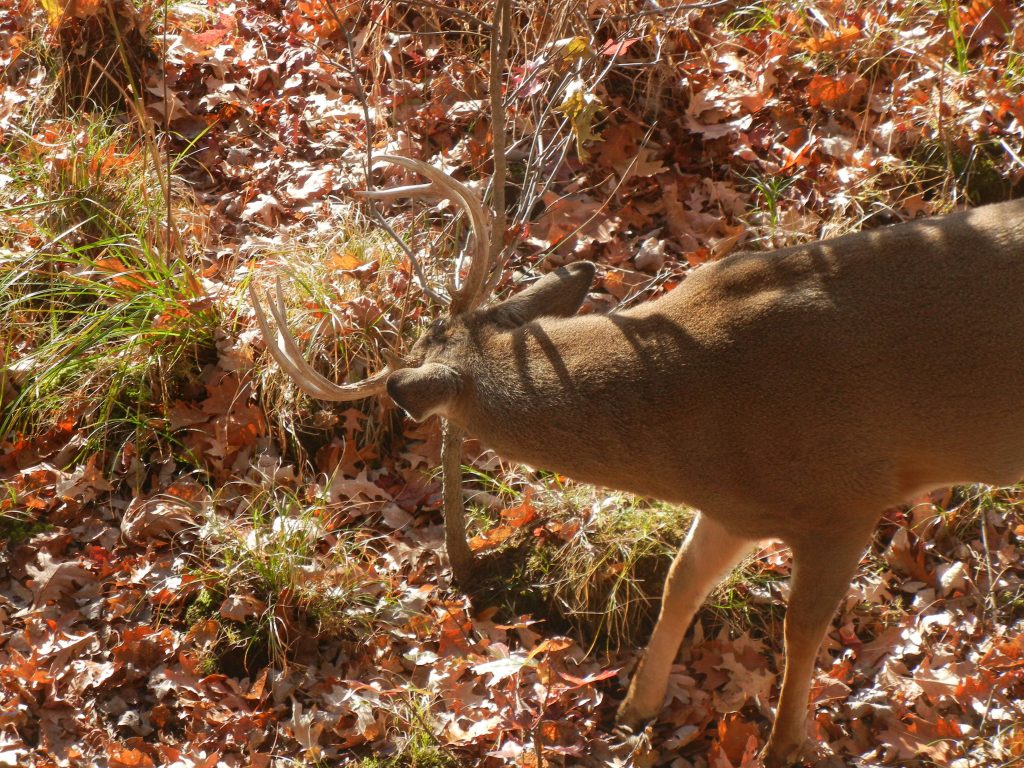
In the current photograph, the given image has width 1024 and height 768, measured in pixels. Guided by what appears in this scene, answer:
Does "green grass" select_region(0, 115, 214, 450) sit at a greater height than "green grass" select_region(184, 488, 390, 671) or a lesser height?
greater

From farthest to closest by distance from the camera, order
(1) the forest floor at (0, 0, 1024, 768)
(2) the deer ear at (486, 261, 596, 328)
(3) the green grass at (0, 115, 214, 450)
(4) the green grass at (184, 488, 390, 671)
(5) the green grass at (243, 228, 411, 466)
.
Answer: (3) the green grass at (0, 115, 214, 450), (5) the green grass at (243, 228, 411, 466), (4) the green grass at (184, 488, 390, 671), (1) the forest floor at (0, 0, 1024, 768), (2) the deer ear at (486, 261, 596, 328)

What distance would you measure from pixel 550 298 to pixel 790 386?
1138 mm

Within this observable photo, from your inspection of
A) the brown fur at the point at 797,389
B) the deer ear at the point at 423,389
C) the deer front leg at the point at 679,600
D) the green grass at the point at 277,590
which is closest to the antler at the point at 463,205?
the brown fur at the point at 797,389

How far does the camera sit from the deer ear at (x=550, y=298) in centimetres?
458

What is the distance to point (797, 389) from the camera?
4.10m

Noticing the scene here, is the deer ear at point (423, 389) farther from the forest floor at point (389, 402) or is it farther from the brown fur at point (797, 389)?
the forest floor at point (389, 402)

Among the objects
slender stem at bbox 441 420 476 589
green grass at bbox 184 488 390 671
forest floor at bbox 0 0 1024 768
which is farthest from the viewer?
green grass at bbox 184 488 390 671

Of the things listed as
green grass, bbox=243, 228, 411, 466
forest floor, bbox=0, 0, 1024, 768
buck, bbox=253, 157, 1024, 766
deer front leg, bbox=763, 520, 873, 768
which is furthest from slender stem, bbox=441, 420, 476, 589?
deer front leg, bbox=763, 520, 873, 768

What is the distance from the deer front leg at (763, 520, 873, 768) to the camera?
4230mm

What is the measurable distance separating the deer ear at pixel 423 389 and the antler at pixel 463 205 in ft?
1.45

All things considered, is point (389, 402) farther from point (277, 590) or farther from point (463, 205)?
point (463, 205)

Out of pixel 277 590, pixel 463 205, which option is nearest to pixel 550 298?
pixel 463 205

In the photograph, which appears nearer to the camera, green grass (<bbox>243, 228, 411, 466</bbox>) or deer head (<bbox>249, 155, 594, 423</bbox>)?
deer head (<bbox>249, 155, 594, 423</bbox>)

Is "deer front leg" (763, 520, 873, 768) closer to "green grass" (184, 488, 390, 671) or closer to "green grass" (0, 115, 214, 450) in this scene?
"green grass" (184, 488, 390, 671)
